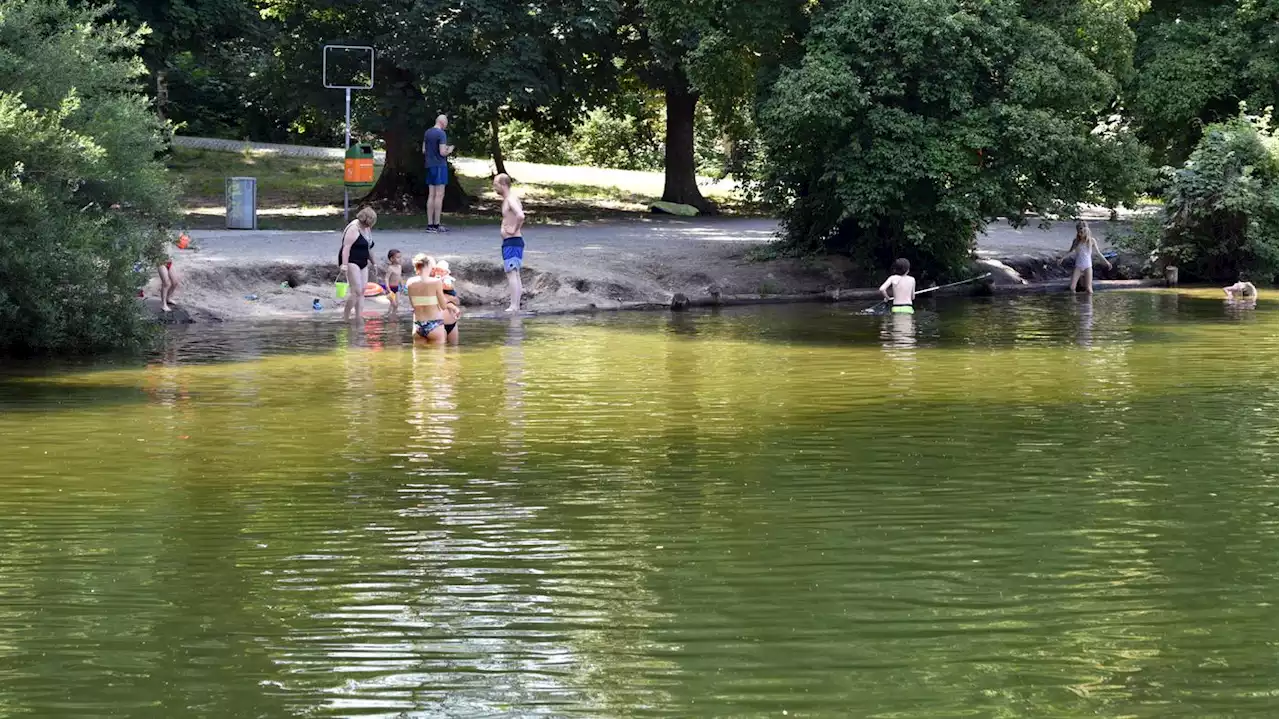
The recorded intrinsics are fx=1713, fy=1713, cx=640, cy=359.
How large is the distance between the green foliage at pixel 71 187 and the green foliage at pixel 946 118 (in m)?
10.8

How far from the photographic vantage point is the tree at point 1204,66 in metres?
36.2

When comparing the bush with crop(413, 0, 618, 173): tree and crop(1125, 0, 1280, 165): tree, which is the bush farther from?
crop(1125, 0, 1280, 165): tree

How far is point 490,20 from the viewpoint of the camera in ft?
113

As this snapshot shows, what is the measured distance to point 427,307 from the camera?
2078 centimetres

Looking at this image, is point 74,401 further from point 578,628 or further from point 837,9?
point 837,9

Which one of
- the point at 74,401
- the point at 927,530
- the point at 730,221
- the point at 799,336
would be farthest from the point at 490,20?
the point at 927,530

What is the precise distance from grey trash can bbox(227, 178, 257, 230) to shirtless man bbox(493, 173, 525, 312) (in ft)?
27.0

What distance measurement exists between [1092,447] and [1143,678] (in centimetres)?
630

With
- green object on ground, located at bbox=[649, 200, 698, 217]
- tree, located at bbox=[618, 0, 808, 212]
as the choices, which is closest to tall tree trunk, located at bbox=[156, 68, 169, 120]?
green object on ground, located at bbox=[649, 200, 698, 217]

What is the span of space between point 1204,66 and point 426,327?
2192 cm

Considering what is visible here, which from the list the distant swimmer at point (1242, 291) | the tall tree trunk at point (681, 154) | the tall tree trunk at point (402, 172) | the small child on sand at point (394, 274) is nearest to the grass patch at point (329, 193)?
the tall tree trunk at point (402, 172)

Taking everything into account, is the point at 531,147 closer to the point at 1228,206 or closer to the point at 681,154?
the point at 681,154

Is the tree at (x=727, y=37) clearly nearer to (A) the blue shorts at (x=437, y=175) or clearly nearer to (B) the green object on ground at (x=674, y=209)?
(A) the blue shorts at (x=437, y=175)

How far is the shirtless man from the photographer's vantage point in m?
24.3
